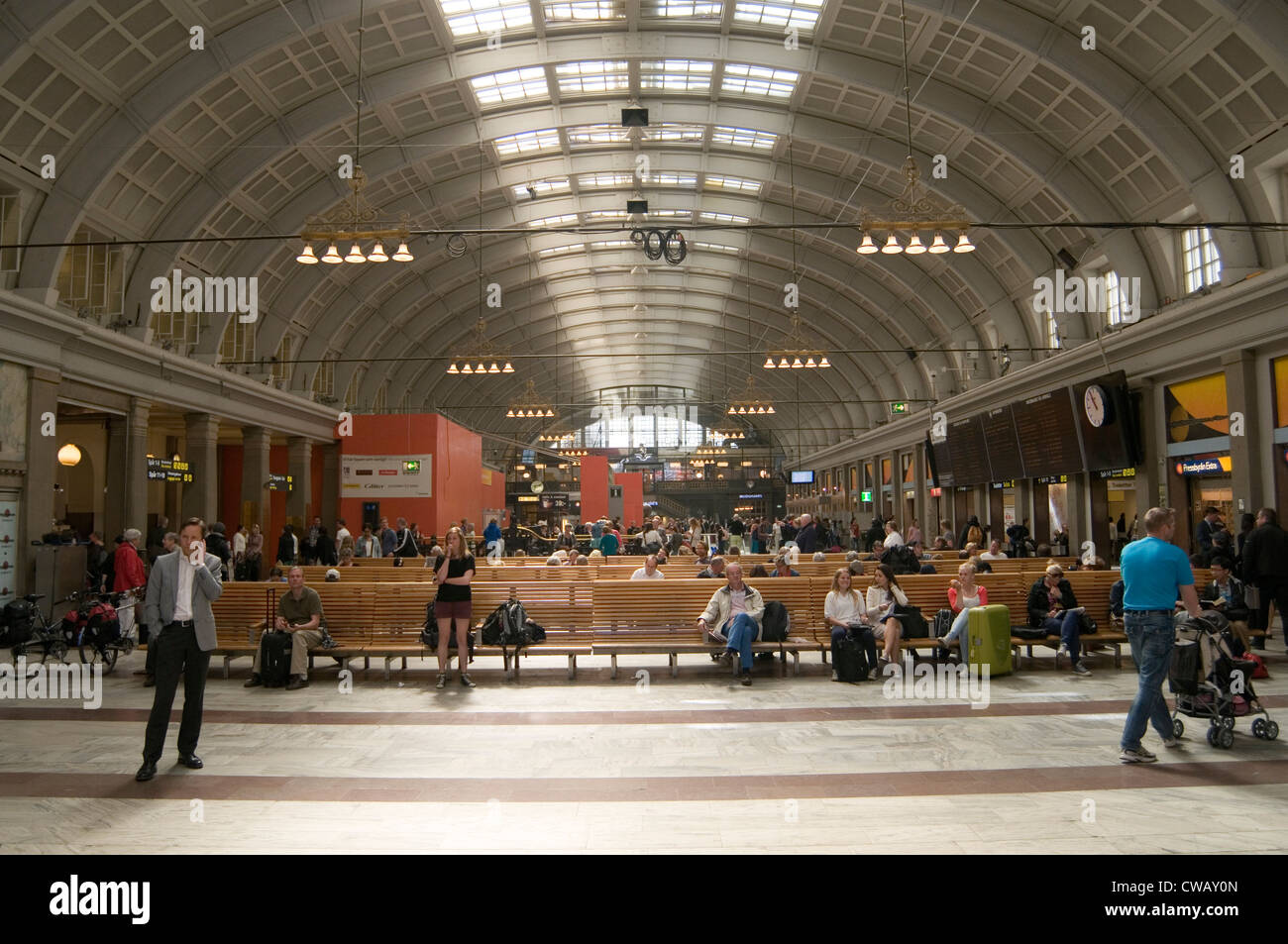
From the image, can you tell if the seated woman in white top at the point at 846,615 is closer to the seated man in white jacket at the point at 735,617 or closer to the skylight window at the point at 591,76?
the seated man in white jacket at the point at 735,617

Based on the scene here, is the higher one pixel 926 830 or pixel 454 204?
pixel 454 204

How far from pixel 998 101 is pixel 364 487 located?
19907 millimetres

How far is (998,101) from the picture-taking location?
1822 cm


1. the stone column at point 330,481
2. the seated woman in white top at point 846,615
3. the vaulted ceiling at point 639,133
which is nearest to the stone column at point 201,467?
the vaulted ceiling at point 639,133

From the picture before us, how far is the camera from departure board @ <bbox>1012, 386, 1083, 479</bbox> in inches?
788

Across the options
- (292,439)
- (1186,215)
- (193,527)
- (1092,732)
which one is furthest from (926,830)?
(292,439)

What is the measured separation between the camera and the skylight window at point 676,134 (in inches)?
929

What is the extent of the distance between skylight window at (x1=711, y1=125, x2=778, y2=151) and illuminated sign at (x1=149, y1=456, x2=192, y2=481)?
635 inches

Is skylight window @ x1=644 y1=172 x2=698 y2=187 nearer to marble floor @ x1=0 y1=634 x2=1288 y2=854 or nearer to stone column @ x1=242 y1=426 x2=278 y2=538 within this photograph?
stone column @ x1=242 y1=426 x2=278 y2=538

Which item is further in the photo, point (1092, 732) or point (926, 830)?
point (1092, 732)

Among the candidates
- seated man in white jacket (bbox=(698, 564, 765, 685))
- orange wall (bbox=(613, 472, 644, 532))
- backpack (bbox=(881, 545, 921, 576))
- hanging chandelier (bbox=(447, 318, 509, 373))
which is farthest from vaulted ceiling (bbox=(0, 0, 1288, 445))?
orange wall (bbox=(613, 472, 644, 532))

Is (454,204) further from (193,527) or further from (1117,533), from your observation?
(193,527)

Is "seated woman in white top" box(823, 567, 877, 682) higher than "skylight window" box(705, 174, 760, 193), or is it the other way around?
"skylight window" box(705, 174, 760, 193)

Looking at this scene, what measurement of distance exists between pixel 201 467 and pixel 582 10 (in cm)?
1401
